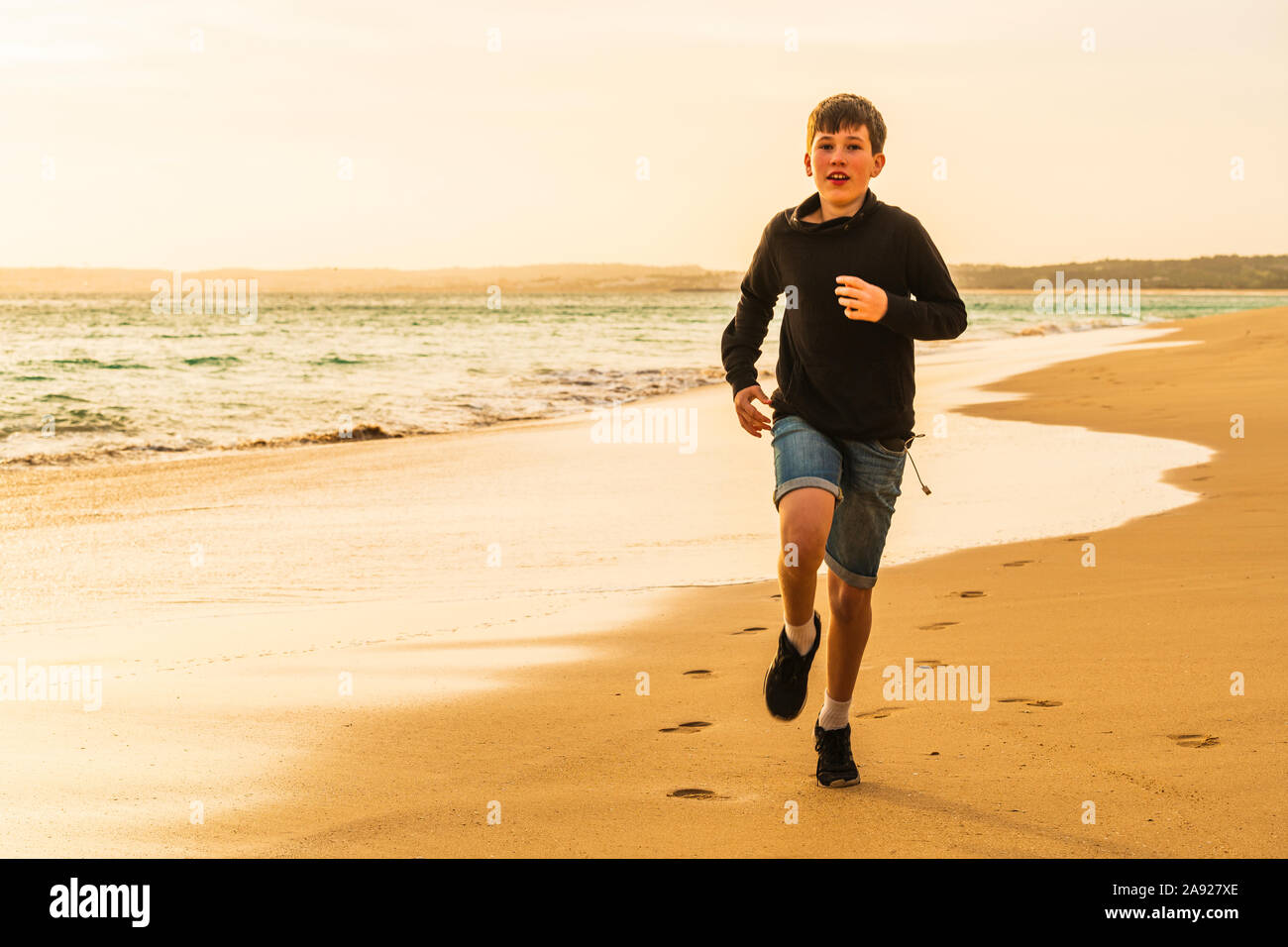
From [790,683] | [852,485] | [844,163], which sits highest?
[844,163]

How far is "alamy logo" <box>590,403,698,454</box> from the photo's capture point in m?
13.2

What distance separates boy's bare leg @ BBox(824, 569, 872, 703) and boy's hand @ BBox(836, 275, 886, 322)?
2.81ft

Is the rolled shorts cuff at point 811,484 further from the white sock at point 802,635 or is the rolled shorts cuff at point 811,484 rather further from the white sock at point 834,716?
the white sock at point 834,716

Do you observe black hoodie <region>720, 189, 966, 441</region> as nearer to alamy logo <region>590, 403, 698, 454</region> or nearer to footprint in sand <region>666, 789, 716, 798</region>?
footprint in sand <region>666, 789, 716, 798</region>

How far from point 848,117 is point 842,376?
2.59 feet

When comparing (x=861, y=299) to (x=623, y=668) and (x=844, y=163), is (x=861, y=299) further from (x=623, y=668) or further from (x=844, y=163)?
(x=623, y=668)

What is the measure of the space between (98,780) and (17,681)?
4.72ft

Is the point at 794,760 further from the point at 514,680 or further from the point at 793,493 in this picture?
the point at 514,680

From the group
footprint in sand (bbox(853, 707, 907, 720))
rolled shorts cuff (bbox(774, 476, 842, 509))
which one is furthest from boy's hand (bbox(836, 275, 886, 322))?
footprint in sand (bbox(853, 707, 907, 720))

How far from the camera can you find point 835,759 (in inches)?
138

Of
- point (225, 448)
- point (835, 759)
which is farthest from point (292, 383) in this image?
point (835, 759)

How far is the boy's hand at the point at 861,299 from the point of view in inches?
131

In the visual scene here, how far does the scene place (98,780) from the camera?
3.61 m
